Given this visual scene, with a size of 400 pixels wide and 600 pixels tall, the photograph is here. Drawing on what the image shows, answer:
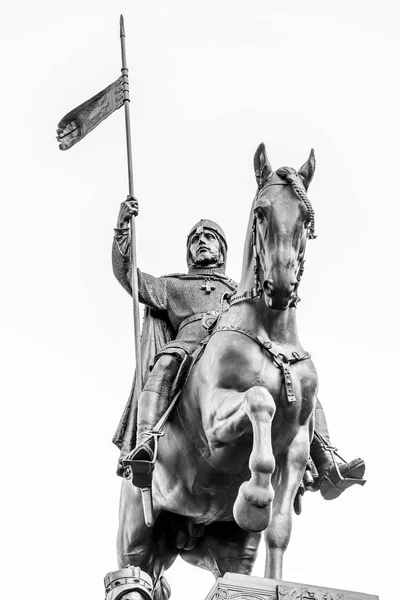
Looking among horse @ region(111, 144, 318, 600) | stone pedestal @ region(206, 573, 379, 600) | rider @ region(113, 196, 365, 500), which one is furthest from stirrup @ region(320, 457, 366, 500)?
stone pedestal @ region(206, 573, 379, 600)

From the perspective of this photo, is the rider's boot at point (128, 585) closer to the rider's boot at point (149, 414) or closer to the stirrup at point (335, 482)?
→ the rider's boot at point (149, 414)

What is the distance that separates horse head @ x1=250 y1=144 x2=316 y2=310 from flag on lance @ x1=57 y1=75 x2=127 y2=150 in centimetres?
408

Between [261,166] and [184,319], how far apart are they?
2525 mm

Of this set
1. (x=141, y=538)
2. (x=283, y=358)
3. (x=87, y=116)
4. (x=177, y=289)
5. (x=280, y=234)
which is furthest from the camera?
(x=87, y=116)

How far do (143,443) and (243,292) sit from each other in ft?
5.37

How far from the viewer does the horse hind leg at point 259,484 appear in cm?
1311

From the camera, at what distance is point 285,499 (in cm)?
1434

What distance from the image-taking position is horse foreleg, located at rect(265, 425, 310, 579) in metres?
14.2

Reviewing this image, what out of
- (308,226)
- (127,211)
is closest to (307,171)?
(308,226)

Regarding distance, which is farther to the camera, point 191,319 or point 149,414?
point 191,319

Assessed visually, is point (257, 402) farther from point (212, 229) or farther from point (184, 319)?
point (212, 229)

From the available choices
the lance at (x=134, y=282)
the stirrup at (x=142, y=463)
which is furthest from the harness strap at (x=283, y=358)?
the lance at (x=134, y=282)

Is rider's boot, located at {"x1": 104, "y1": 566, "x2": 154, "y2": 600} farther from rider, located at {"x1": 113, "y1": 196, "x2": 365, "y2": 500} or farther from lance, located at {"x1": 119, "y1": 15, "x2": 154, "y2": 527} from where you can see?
lance, located at {"x1": 119, "y1": 15, "x2": 154, "y2": 527}

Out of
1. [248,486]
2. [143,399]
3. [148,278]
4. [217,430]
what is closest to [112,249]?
[148,278]
